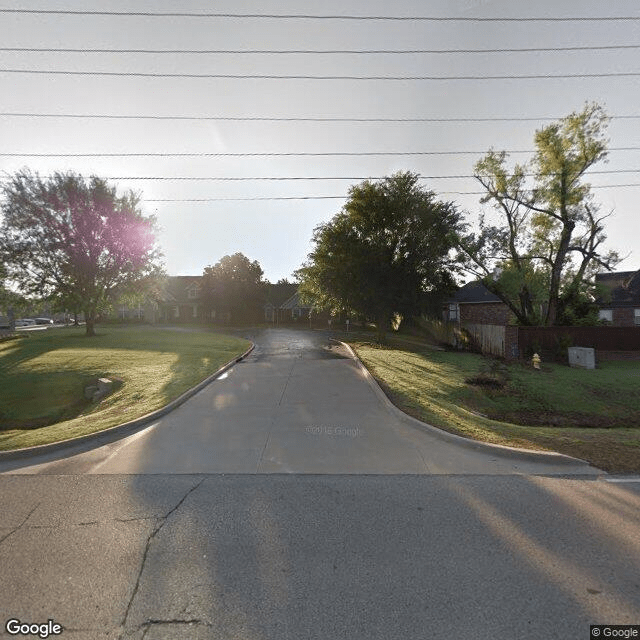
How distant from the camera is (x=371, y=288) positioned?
2225 centimetres

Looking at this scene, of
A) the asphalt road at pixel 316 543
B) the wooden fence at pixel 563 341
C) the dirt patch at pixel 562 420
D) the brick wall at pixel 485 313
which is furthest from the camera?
the brick wall at pixel 485 313

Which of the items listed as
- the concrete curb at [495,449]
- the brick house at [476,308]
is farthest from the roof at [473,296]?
the concrete curb at [495,449]

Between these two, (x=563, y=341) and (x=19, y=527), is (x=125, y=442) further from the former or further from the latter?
(x=563, y=341)

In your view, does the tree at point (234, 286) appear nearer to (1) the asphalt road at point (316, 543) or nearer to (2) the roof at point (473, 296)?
(2) the roof at point (473, 296)

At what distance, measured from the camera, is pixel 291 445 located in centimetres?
606

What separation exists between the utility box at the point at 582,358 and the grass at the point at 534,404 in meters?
0.71

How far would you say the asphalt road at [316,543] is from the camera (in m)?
2.56

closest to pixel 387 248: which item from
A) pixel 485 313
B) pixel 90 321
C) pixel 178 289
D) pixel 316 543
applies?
pixel 485 313

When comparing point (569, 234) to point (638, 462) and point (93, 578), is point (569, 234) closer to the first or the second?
point (638, 462)

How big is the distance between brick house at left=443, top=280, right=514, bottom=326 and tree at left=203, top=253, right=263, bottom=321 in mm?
24361

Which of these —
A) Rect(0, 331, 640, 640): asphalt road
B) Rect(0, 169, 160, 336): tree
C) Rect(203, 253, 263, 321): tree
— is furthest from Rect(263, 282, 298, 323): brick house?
Rect(0, 331, 640, 640): asphalt road

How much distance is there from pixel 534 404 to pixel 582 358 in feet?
27.0

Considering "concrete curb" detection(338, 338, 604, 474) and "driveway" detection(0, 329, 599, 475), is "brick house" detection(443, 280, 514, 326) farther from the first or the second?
"concrete curb" detection(338, 338, 604, 474)

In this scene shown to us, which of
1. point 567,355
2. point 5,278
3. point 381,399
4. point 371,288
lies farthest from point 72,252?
point 567,355
